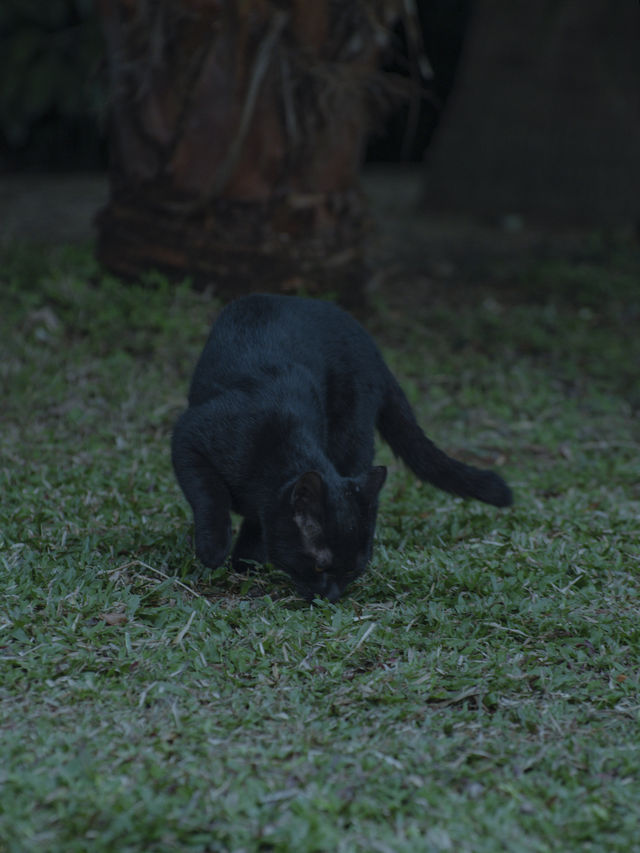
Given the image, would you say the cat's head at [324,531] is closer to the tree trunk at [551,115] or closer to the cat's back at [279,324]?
the cat's back at [279,324]

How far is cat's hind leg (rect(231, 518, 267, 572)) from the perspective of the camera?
4023 millimetres

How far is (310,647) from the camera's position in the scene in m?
3.32

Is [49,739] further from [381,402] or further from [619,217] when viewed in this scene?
[619,217]

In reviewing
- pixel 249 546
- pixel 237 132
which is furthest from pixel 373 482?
pixel 237 132

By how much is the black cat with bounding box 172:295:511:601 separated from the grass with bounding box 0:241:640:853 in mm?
209

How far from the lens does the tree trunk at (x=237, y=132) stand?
21.4ft

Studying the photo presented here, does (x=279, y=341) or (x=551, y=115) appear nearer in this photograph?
(x=279, y=341)

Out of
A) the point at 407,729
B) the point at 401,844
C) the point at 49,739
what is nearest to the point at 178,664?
the point at 49,739

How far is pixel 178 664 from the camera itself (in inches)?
124

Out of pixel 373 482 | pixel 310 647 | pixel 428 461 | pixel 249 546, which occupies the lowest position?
pixel 249 546

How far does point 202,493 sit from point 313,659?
76 centimetres

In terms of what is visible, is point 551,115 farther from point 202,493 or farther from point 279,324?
point 202,493

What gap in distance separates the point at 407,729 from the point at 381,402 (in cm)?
173

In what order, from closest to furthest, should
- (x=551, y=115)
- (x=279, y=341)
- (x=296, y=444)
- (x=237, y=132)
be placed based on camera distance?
(x=296, y=444) < (x=279, y=341) < (x=237, y=132) < (x=551, y=115)
